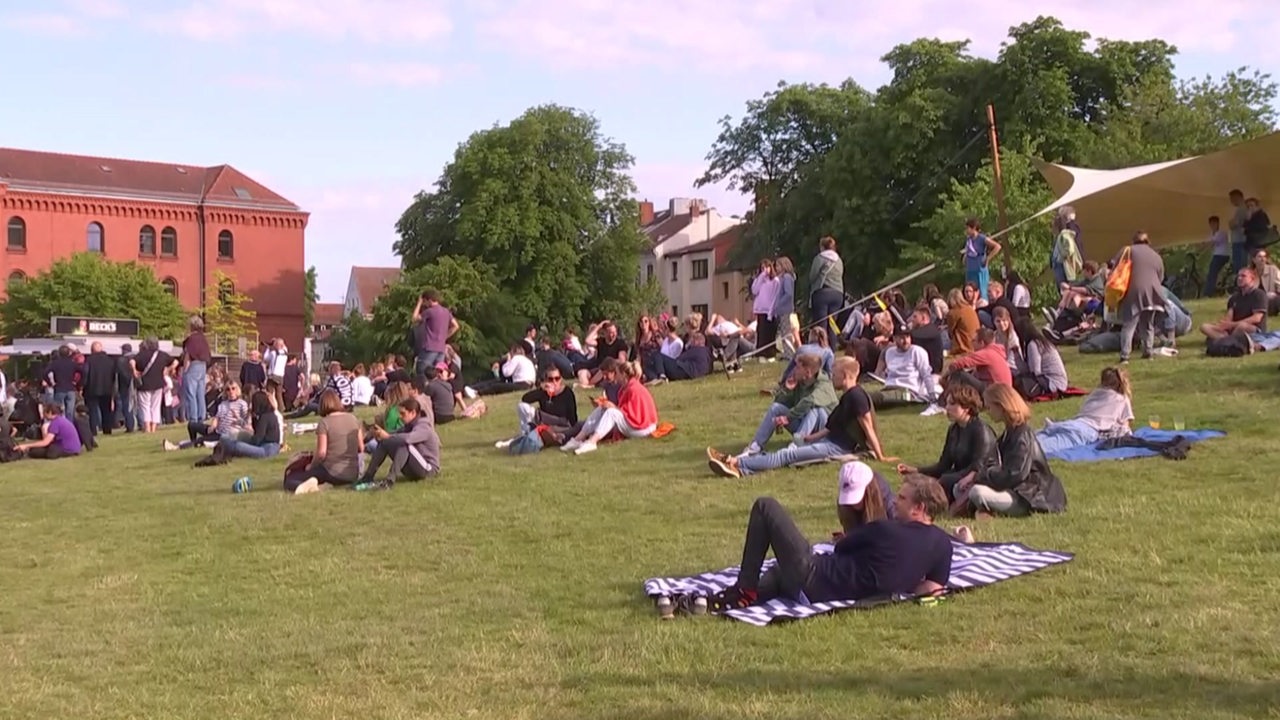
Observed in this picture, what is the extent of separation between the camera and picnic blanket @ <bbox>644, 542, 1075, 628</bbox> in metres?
7.00

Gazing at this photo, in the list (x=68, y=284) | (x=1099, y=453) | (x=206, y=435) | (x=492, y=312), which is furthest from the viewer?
(x=68, y=284)

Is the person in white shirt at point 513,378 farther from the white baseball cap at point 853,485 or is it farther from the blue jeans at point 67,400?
the white baseball cap at point 853,485

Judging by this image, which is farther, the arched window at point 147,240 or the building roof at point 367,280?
the building roof at point 367,280

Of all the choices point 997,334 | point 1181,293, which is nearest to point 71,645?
point 997,334

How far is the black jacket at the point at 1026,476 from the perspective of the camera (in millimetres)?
9547

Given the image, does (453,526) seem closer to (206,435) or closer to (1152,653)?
(1152,653)

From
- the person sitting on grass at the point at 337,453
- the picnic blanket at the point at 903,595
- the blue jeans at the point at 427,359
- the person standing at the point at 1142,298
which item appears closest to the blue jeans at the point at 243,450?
the blue jeans at the point at 427,359

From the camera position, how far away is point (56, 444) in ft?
68.0

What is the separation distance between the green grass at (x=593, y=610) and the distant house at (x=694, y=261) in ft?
233

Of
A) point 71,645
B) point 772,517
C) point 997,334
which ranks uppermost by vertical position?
point 997,334

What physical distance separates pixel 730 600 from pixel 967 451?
379 cm

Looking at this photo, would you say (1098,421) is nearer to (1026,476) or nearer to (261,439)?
(1026,476)

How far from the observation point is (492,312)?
5738cm

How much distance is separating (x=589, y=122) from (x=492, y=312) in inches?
486
